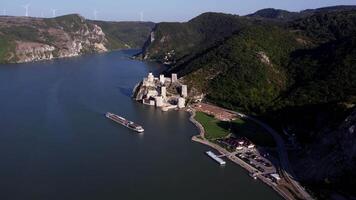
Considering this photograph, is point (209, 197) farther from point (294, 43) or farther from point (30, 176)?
point (294, 43)

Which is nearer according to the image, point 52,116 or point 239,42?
point 52,116

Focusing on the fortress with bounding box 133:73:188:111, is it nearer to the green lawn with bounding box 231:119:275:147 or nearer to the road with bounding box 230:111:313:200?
the green lawn with bounding box 231:119:275:147

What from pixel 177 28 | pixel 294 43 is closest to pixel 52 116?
pixel 294 43

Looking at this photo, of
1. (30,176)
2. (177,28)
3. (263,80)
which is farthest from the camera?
(177,28)

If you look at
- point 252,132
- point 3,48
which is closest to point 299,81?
point 252,132

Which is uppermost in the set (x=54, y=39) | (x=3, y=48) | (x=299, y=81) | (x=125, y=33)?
(x=299, y=81)

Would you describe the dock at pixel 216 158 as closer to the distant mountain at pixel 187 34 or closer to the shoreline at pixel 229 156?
the shoreline at pixel 229 156

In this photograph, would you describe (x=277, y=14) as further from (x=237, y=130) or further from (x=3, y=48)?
(x=237, y=130)
